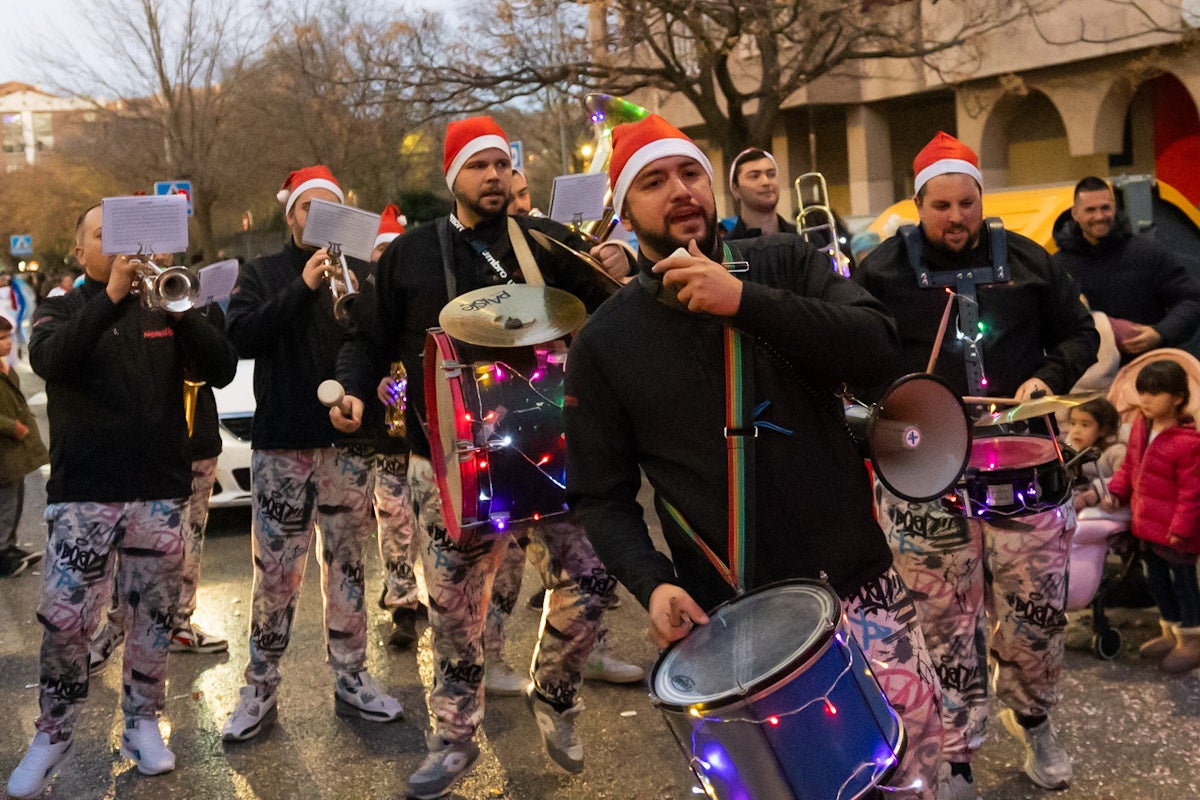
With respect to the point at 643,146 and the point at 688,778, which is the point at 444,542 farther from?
the point at 643,146

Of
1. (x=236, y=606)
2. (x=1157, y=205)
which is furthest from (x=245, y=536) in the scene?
(x=1157, y=205)

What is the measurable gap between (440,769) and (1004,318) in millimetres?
2501

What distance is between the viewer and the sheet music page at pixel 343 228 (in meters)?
5.79

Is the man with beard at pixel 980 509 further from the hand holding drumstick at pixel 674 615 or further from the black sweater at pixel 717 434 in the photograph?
the hand holding drumstick at pixel 674 615

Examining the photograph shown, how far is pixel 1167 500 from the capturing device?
6418 mm

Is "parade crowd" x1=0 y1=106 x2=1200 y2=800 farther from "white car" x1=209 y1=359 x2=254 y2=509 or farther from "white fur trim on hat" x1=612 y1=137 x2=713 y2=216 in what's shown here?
"white car" x1=209 y1=359 x2=254 y2=509

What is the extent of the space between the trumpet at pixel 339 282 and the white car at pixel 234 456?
15.1 feet

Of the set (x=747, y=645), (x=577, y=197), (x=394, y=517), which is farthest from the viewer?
(x=394, y=517)

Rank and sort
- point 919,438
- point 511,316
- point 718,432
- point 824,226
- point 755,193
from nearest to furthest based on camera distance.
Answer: point 718,432 < point 919,438 < point 511,316 < point 755,193 < point 824,226

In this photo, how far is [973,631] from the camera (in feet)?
15.8

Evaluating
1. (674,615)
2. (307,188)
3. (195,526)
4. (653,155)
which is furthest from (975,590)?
(195,526)

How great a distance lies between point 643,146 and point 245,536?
25.5 ft

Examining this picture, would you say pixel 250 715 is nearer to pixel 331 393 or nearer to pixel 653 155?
pixel 331 393

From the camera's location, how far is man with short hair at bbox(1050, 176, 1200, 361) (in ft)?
23.9
